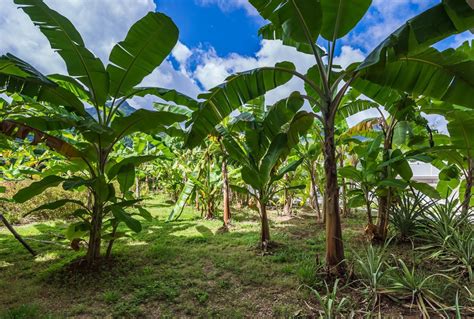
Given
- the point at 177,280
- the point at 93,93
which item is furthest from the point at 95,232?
the point at 93,93

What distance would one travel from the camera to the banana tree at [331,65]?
186 cm

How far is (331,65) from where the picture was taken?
2455 mm

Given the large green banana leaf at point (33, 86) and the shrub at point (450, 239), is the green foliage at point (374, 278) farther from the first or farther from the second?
the large green banana leaf at point (33, 86)

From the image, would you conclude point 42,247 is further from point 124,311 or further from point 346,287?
point 346,287

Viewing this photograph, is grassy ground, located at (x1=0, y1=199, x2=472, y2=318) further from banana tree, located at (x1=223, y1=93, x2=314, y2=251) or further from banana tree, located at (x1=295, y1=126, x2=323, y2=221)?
banana tree, located at (x1=295, y1=126, x2=323, y2=221)

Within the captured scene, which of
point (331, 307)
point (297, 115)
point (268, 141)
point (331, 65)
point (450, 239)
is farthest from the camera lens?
point (268, 141)

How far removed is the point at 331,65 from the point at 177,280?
8.99ft

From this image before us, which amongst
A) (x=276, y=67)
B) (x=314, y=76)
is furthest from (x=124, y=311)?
(x=314, y=76)

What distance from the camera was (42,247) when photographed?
3896 mm

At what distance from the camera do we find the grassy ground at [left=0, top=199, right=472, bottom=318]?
206 cm

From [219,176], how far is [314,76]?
340 cm

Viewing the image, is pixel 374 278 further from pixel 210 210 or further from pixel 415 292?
pixel 210 210

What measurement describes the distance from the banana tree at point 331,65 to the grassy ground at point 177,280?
64 centimetres

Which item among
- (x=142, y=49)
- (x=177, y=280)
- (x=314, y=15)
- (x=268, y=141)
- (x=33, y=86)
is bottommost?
(x=177, y=280)
